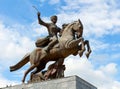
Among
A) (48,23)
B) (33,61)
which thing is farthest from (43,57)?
(48,23)

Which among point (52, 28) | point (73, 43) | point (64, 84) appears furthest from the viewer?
point (52, 28)

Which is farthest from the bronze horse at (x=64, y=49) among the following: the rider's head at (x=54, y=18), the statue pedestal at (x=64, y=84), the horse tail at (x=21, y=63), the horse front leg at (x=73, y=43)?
the statue pedestal at (x=64, y=84)

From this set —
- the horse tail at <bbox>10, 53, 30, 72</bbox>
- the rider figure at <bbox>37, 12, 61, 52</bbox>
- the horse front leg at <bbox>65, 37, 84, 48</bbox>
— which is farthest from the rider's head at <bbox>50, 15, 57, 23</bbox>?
the horse tail at <bbox>10, 53, 30, 72</bbox>

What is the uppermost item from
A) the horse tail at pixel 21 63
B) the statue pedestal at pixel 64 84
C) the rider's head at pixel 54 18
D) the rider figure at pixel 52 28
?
the rider's head at pixel 54 18

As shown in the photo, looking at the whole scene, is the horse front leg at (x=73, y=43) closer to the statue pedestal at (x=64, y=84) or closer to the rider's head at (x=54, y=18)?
the statue pedestal at (x=64, y=84)

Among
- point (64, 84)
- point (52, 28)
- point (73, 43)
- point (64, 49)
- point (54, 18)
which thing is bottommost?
point (64, 84)

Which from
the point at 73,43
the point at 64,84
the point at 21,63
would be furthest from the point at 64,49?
the point at 21,63

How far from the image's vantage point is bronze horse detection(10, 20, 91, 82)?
48.0 feet

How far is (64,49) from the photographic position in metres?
14.7

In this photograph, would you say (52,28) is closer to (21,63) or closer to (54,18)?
(54,18)

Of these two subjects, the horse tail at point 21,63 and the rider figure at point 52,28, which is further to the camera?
the horse tail at point 21,63

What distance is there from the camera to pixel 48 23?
15.7m

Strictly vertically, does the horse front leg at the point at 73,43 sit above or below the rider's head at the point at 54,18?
below

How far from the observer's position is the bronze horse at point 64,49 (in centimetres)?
1463
